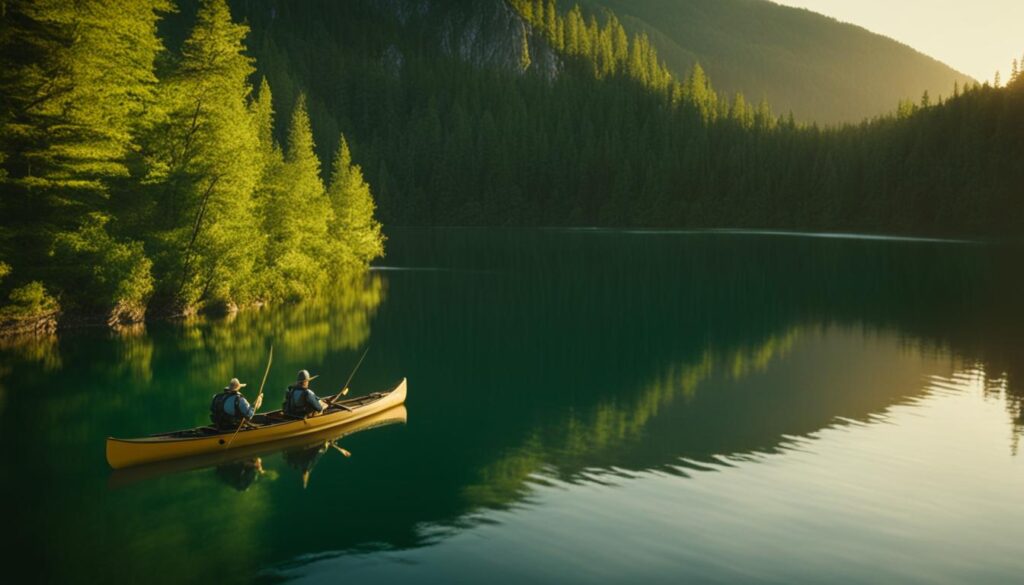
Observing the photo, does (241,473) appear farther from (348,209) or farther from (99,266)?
(348,209)

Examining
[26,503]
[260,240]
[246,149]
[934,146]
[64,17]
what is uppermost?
[934,146]

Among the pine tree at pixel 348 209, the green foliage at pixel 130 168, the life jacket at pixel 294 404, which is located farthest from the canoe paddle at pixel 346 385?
the pine tree at pixel 348 209

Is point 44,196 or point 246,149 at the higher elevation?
point 246,149

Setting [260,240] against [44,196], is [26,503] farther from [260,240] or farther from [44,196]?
[260,240]

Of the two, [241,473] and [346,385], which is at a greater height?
[346,385]

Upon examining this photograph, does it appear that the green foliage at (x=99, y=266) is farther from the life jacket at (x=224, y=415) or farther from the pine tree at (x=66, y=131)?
the life jacket at (x=224, y=415)

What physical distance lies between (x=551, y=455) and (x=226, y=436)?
976 cm

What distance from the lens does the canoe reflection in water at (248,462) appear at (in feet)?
76.3

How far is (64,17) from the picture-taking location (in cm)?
4103

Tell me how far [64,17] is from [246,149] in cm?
1473

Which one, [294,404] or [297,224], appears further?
[297,224]

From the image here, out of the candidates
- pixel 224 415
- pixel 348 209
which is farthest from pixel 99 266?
pixel 348 209

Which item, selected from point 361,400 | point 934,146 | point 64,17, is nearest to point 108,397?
point 361,400

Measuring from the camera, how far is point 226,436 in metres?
24.5
